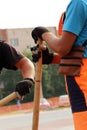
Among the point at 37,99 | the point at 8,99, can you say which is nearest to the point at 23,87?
the point at 37,99

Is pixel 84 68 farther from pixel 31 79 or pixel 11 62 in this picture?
pixel 11 62

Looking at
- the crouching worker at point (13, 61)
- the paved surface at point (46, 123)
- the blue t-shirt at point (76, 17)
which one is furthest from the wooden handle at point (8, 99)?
the paved surface at point (46, 123)

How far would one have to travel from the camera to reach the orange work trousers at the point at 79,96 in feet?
7.84

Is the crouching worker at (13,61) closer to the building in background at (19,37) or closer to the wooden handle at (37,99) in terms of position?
the wooden handle at (37,99)

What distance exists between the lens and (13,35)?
1929 inches

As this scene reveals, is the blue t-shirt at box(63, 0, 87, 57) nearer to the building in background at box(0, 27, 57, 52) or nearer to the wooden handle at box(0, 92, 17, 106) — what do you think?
the wooden handle at box(0, 92, 17, 106)

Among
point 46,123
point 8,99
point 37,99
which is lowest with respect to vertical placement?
point 46,123

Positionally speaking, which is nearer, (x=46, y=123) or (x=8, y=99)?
(x=8, y=99)

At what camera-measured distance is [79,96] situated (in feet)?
7.90

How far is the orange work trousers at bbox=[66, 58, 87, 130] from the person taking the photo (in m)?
2.39

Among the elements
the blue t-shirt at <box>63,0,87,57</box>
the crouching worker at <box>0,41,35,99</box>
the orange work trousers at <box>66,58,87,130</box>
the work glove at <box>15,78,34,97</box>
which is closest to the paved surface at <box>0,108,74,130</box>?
the crouching worker at <box>0,41,35,99</box>

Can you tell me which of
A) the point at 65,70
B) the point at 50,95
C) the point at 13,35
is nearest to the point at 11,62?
the point at 65,70

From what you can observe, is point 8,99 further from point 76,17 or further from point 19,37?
point 19,37

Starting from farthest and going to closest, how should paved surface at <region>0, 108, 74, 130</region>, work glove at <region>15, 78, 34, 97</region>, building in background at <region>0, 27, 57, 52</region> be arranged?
1. building in background at <region>0, 27, 57, 52</region>
2. paved surface at <region>0, 108, 74, 130</region>
3. work glove at <region>15, 78, 34, 97</region>
